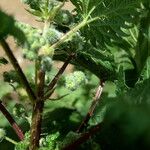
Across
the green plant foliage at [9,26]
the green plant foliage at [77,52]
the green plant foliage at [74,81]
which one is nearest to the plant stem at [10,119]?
the green plant foliage at [77,52]

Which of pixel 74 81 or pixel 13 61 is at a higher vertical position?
pixel 13 61

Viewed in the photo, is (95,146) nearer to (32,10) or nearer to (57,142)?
(57,142)

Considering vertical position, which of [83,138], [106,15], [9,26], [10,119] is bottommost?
[83,138]

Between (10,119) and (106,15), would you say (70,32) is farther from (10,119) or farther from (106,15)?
(10,119)

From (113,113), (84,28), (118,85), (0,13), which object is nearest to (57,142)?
(118,85)

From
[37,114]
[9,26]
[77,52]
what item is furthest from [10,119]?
[9,26]

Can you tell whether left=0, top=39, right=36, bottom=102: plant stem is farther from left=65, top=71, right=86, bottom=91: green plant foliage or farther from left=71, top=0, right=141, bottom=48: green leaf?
left=71, top=0, right=141, bottom=48: green leaf

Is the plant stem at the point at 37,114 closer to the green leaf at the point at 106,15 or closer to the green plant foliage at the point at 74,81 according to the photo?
the green plant foliage at the point at 74,81

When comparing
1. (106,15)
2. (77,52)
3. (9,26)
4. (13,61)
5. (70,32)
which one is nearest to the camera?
(9,26)

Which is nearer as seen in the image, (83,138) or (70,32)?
(70,32)
